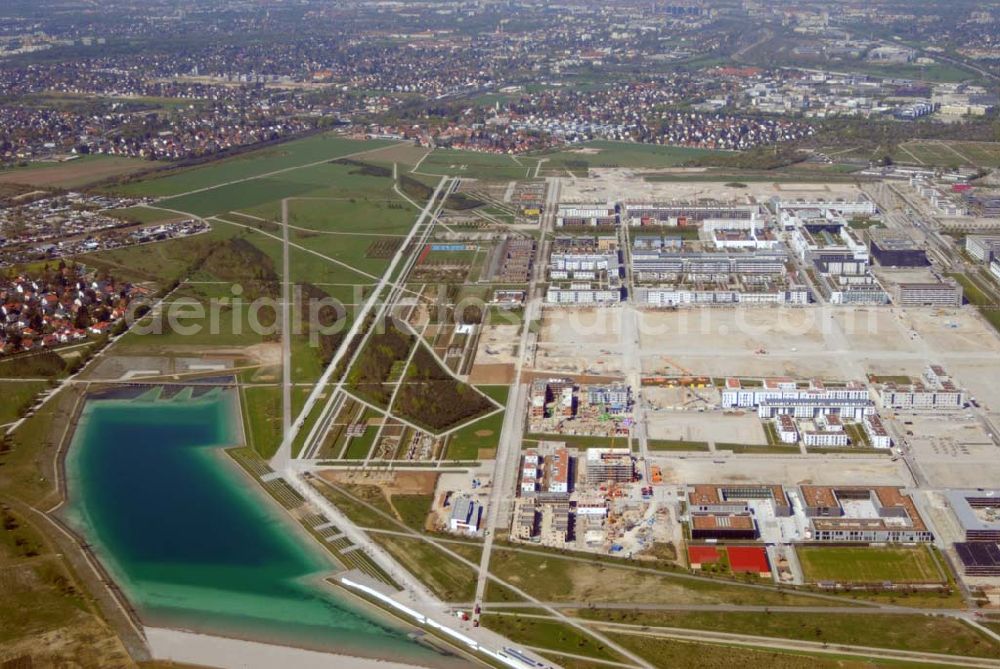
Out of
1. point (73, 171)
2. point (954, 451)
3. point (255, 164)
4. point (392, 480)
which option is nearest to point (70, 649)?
point (392, 480)

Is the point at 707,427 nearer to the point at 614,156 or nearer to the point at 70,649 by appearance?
the point at 70,649

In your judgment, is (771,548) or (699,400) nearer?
(771,548)

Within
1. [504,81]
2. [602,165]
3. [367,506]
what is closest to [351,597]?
[367,506]

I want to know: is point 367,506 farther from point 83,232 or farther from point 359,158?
point 359,158

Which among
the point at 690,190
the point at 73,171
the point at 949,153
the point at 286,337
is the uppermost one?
the point at 949,153

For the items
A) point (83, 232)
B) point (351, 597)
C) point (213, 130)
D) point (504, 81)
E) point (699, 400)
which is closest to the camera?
point (351, 597)

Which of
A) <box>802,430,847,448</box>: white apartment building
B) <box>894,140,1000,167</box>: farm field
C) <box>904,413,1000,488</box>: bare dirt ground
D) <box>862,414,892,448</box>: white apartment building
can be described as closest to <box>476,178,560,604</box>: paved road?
<box>802,430,847,448</box>: white apartment building

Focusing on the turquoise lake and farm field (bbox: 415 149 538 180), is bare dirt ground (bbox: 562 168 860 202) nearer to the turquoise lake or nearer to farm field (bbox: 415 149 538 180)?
farm field (bbox: 415 149 538 180)

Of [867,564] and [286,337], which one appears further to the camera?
[286,337]
